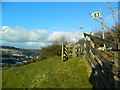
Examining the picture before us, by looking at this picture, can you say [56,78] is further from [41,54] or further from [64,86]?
[41,54]

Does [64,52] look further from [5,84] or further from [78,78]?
[78,78]

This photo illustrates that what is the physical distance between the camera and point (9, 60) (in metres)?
17.9

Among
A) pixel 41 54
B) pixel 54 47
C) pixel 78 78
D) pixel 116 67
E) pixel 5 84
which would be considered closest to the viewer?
pixel 116 67

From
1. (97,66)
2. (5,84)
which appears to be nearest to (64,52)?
(5,84)

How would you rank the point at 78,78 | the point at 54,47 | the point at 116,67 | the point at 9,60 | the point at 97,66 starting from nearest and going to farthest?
the point at 116,67
the point at 97,66
the point at 78,78
the point at 9,60
the point at 54,47

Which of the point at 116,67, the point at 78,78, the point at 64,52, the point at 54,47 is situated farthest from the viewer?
the point at 54,47

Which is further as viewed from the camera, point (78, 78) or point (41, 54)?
point (41, 54)

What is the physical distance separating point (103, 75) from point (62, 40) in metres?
20.9

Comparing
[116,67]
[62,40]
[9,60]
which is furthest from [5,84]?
[62,40]

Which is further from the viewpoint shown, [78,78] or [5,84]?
[5,84]

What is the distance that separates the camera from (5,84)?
25.1ft

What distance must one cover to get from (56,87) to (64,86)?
11.1 inches

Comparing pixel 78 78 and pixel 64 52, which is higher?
Answer: pixel 64 52

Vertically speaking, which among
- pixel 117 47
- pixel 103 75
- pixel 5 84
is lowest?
pixel 5 84
